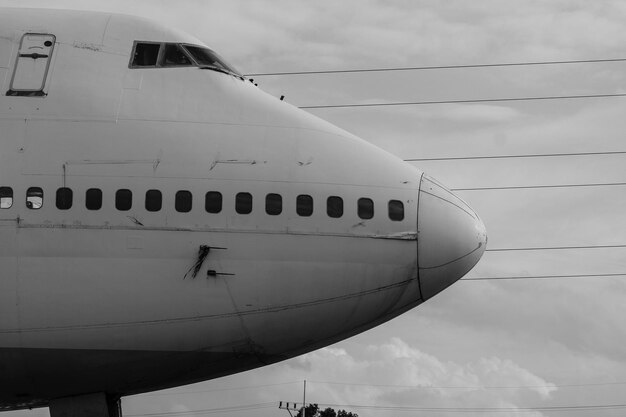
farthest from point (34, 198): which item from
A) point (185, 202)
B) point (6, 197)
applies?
point (185, 202)

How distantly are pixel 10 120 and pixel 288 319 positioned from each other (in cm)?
589

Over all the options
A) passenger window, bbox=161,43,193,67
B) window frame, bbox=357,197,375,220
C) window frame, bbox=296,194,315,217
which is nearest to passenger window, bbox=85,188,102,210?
passenger window, bbox=161,43,193,67

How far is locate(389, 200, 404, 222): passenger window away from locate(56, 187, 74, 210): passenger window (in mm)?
5449

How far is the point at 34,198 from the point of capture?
73.9 feet

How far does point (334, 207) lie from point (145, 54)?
4.58 meters

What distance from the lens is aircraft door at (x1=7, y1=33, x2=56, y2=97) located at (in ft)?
76.8

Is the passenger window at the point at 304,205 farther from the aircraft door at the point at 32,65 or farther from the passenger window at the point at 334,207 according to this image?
the aircraft door at the point at 32,65

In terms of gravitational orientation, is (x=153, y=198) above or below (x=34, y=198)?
above

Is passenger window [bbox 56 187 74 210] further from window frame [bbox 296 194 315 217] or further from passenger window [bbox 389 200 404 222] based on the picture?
passenger window [bbox 389 200 404 222]

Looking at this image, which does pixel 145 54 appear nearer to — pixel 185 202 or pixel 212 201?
pixel 185 202

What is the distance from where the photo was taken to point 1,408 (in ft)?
80.6

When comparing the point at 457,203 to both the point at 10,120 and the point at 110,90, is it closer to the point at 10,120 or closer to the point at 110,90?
the point at 110,90

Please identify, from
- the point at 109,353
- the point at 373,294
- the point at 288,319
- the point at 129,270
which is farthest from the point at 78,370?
the point at 373,294

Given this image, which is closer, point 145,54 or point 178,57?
point 145,54
